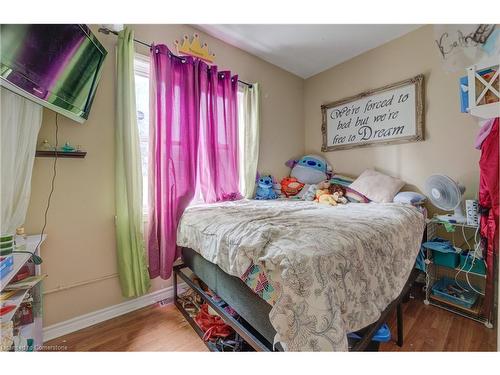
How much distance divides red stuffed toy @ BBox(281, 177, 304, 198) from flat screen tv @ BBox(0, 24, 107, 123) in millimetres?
2061

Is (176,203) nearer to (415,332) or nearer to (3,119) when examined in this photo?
(3,119)

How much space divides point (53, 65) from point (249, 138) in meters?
1.69

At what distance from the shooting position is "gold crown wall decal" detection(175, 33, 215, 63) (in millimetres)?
1945

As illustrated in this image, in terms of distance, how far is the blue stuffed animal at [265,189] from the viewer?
8.08 ft

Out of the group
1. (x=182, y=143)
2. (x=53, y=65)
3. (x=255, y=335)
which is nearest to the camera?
(x=255, y=335)

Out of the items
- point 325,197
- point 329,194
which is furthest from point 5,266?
point 329,194

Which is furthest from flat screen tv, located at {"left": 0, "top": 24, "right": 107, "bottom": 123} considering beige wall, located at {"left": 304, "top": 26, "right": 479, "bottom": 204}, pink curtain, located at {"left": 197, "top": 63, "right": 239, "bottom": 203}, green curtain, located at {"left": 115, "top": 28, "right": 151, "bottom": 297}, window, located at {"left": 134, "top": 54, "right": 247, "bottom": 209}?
beige wall, located at {"left": 304, "top": 26, "right": 479, "bottom": 204}

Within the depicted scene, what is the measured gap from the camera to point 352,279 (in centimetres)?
87

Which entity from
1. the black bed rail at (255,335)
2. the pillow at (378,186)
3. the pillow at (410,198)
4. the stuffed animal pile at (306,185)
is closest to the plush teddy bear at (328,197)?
the stuffed animal pile at (306,185)

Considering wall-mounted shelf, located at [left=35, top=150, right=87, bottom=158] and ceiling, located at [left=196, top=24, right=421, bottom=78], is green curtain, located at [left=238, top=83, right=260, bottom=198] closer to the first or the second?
ceiling, located at [left=196, top=24, right=421, bottom=78]

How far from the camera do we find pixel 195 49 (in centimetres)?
201

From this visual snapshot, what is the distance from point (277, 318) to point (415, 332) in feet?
4.55

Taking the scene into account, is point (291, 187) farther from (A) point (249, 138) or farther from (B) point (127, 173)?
(B) point (127, 173)
